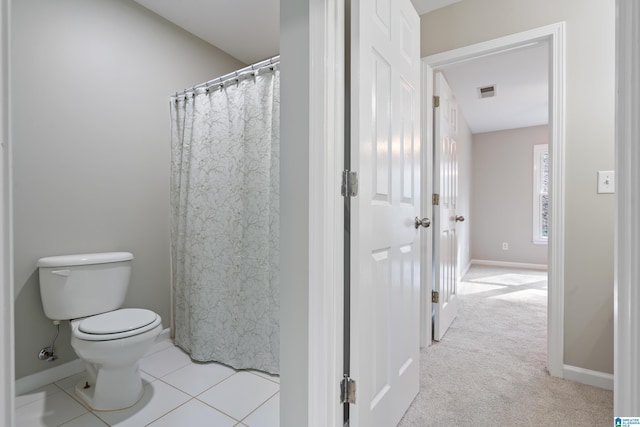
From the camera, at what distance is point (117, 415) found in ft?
4.83

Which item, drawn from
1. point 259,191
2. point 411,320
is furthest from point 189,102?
point 411,320

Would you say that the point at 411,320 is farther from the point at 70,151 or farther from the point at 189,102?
the point at 70,151

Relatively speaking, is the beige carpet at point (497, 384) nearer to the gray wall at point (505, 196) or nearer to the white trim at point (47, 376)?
the white trim at point (47, 376)

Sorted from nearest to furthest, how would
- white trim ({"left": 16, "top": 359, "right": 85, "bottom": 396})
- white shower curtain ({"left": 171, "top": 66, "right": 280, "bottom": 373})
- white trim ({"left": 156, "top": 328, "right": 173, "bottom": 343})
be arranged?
white trim ({"left": 16, "top": 359, "right": 85, "bottom": 396})
white shower curtain ({"left": 171, "top": 66, "right": 280, "bottom": 373})
white trim ({"left": 156, "top": 328, "right": 173, "bottom": 343})

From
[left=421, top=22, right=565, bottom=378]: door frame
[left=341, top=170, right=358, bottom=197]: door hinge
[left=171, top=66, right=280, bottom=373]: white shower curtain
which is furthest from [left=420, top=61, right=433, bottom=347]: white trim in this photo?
[left=341, top=170, right=358, bottom=197]: door hinge

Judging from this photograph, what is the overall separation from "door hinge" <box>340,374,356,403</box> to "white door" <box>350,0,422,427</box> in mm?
22

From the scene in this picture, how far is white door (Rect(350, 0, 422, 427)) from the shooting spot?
1.08m

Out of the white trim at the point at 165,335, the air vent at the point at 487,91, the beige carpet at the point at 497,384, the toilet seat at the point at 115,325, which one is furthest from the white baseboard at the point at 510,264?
the toilet seat at the point at 115,325

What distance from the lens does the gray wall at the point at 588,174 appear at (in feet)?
5.41

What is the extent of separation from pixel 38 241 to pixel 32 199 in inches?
9.3

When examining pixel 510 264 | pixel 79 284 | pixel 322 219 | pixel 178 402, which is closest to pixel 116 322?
→ pixel 79 284

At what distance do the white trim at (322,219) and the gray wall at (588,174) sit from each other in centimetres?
156

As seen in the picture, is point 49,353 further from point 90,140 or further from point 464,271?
point 464,271

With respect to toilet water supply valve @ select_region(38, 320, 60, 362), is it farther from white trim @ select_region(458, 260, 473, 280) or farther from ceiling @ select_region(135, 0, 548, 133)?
white trim @ select_region(458, 260, 473, 280)
